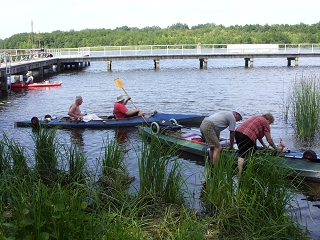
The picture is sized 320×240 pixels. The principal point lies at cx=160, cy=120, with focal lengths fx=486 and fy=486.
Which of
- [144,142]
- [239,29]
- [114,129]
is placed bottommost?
[114,129]

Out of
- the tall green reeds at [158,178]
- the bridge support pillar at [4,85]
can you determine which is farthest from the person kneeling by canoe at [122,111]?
the bridge support pillar at [4,85]

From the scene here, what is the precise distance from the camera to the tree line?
9194 centimetres

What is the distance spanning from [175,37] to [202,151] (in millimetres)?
91011

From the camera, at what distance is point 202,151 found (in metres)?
11.1

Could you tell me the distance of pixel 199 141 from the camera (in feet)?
37.8

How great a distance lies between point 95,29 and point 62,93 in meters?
95.6

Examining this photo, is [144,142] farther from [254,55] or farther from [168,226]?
[254,55]

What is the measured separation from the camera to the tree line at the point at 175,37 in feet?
302

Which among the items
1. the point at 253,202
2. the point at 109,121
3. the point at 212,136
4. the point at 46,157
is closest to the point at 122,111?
the point at 109,121

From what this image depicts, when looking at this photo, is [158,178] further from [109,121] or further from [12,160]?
[109,121]

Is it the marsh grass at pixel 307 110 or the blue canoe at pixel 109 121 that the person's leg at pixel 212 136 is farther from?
the blue canoe at pixel 109 121

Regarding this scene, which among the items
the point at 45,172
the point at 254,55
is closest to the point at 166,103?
the point at 45,172

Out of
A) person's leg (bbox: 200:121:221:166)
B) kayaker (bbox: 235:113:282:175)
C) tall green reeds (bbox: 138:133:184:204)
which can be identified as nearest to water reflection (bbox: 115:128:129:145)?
person's leg (bbox: 200:121:221:166)

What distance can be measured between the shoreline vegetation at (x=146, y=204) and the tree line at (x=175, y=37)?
85290 mm
